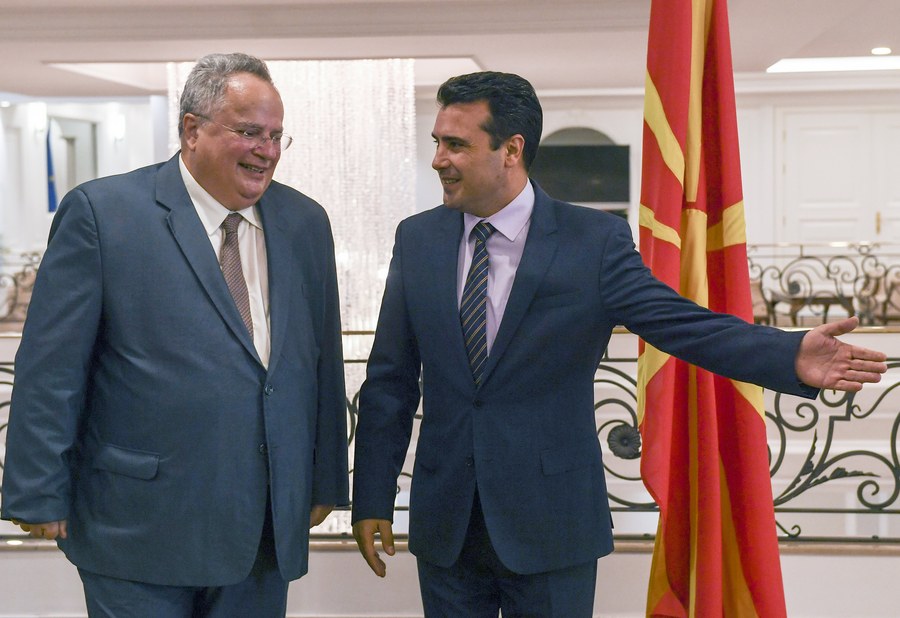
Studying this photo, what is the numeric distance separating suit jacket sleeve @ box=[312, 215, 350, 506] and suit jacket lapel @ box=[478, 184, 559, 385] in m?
0.41

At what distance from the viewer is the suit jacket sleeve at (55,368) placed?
1971 mm

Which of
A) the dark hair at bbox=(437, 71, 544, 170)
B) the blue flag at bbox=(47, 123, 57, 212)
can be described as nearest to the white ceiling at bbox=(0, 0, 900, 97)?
the blue flag at bbox=(47, 123, 57, 212)

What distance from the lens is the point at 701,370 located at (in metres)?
2.64

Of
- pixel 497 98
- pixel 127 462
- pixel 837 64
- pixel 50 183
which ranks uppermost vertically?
pixel 837 64

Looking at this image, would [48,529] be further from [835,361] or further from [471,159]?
[835,361]

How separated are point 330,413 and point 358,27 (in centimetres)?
658

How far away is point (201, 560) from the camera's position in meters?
2.03

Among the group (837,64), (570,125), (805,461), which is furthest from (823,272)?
(805,461)

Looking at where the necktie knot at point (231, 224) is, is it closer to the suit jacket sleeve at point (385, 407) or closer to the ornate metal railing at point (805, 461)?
the suit jacket sleeve at point (385, 407)

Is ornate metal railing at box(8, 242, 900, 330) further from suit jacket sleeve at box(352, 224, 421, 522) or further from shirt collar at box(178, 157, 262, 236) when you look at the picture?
shirt collar at box(178, 157, 262, 236)

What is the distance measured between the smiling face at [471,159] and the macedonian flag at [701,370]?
646mm

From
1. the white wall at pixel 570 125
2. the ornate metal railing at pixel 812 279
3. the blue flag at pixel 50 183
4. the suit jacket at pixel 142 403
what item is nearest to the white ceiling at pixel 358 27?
the ornate metal railing at pixel 812 279

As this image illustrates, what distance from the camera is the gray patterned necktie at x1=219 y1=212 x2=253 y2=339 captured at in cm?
210

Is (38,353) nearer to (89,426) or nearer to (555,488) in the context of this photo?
(89,426)
